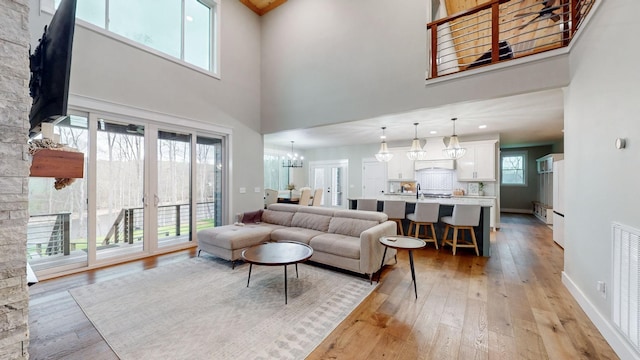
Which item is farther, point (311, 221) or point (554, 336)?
point (311, 221)

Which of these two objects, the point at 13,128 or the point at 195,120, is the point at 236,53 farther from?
the point at 13,128

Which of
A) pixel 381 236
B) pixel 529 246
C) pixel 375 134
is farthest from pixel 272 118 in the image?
pixel 529 246

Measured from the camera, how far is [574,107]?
3.01 metres

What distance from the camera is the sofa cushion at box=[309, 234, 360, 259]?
335 cm

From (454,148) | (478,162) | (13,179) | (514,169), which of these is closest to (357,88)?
(454,148)

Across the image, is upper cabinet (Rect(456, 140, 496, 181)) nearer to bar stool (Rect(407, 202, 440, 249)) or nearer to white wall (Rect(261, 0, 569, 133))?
bar stool (Rect(407, 202, 440, 249))

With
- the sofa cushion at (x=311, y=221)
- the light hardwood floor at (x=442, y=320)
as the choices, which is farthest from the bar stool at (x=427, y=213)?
the sofa cushion at (x=311, y=221)

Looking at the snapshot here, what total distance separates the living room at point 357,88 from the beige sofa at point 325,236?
1597 millimetres

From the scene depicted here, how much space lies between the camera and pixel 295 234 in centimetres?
409

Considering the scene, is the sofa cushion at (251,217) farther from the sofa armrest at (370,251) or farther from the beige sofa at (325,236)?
the sofa armrest at (370,251)

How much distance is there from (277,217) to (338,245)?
193 centimetres

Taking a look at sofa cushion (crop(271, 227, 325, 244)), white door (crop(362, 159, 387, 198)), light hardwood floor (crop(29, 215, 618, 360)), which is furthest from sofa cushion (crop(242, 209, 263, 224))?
white door (crop(362, 159, 387, 198))

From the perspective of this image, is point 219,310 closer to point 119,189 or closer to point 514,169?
point 119,189

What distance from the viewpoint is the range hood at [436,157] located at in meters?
7.31
